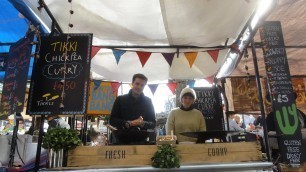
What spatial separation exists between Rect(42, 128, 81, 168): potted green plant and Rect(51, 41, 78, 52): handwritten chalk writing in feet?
3.66

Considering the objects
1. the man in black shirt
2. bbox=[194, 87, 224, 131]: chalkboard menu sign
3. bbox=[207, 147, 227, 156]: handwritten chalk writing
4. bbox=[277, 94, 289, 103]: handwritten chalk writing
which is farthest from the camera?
bbox=[194, 87, 224, 131]: chalkboard menu sign

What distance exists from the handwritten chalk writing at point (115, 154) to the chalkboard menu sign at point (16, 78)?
4.28 feet

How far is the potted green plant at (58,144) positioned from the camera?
7.04ft

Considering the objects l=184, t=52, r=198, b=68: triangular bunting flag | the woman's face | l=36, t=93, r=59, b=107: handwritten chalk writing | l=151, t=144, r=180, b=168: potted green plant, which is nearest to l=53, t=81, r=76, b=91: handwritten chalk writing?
l=36, t=93, r=59, b=107: handwritten chalk writing

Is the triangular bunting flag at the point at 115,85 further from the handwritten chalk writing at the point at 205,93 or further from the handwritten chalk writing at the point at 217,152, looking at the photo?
the handwritten chalk writing at the point at 217,152

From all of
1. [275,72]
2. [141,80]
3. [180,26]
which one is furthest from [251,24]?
[141,80]

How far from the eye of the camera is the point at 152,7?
2.94 metres

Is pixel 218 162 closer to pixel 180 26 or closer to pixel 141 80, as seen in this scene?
pixel 141 80

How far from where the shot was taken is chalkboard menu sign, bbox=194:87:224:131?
5355mm

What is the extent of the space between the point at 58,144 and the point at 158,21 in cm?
200

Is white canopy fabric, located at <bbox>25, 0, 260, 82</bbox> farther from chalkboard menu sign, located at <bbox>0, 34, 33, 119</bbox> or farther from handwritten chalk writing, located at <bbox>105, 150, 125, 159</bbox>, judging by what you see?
handwritten chalk writing, located at <bbox>105, 150, 125, 159</bbox>

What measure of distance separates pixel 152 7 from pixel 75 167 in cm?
200

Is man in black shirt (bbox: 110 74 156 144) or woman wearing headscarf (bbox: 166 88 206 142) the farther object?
woman wearing headscarf (bbox: 166 88 206 142)

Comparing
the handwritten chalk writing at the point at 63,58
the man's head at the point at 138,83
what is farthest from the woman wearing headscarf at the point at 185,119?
the handwritten chalk writing at the point at 63,58
